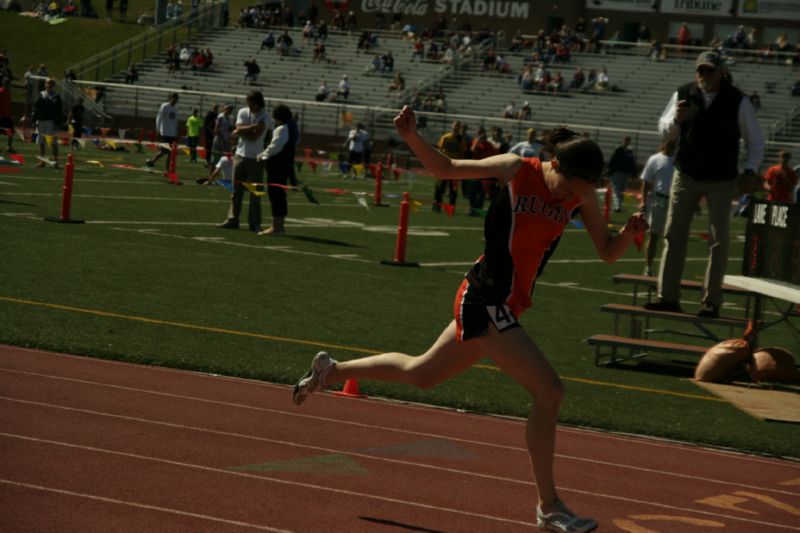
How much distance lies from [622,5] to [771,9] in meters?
7.80

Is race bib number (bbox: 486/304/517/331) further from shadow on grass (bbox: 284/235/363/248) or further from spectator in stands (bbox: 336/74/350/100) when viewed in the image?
spectator in stands (bbox: 336/74/350/100)

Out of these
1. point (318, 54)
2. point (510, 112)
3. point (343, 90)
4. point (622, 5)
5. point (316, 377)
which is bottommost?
point (510, 112)

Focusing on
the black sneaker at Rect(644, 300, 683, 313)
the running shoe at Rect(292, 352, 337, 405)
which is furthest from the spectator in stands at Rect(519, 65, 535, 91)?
the running shoe at Rect(292, 352, 337, 405)

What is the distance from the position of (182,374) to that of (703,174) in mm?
4868

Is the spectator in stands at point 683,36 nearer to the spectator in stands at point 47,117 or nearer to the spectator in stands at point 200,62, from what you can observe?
the spectator in stands at point 200,62

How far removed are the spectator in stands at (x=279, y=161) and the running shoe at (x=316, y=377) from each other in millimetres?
13353

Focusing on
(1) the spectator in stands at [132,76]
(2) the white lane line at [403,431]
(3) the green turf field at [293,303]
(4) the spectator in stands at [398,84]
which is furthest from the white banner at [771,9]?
(2) the white lane line at [403,431]

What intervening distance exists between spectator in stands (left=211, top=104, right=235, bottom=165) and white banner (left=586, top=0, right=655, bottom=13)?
35.3 m

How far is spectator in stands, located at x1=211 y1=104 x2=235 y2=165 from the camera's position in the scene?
37.8 m

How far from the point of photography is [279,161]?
70.9ft

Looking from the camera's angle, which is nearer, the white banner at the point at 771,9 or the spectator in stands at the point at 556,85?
the spectator in stands at the point at 556,85

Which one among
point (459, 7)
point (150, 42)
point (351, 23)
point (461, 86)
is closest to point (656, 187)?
point (461, 86)

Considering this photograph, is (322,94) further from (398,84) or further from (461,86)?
(461,86)

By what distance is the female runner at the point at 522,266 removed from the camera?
6.38 metres
